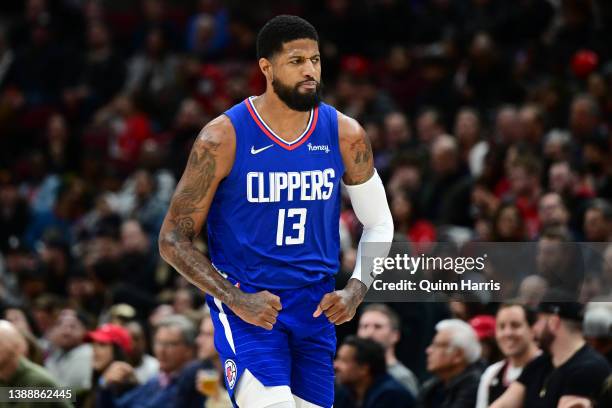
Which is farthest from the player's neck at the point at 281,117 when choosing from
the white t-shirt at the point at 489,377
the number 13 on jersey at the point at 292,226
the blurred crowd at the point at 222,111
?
the white t-shirt at the point at 489,377

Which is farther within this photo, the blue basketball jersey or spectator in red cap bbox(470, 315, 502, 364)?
spectator in red cap bbox(470, 315, 502, 364)

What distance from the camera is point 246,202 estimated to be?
19.3ft

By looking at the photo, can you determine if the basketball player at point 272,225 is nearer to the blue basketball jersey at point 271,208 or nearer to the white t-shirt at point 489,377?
the blue basketball jersey at point 271,208

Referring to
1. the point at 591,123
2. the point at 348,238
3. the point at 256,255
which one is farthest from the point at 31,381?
the point at 591,123

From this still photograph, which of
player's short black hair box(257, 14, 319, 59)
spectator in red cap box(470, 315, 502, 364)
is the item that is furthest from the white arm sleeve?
spectator in red cap box(470, 315, 502, 364)

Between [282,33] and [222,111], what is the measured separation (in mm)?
10172

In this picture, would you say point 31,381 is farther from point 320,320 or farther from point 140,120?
point 140,120

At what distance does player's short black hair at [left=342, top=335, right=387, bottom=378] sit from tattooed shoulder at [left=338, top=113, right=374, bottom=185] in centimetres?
254

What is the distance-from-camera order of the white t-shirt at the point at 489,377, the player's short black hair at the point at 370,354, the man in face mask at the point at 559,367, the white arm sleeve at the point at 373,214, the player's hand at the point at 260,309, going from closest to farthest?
the player's hand at the point at 260,309 < the white arm sleeve at the point at 373,214 < the man in face mask at the point at 559,367 < the white t-shirt at the point at 489,377 < the player's short black hair at the point at 370,354

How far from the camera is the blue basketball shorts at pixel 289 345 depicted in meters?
5.76

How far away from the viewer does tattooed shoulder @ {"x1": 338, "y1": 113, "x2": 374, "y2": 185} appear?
6145 millimetres

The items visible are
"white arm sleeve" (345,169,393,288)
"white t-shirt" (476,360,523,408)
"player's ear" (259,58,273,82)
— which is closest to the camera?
"player's ear" (259,58,273,82)

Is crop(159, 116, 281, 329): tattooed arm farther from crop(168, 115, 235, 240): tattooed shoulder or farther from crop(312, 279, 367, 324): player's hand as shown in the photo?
crop(312, 279, 367, 324): player's hand

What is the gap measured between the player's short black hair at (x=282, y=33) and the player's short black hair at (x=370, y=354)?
10.4 feet
